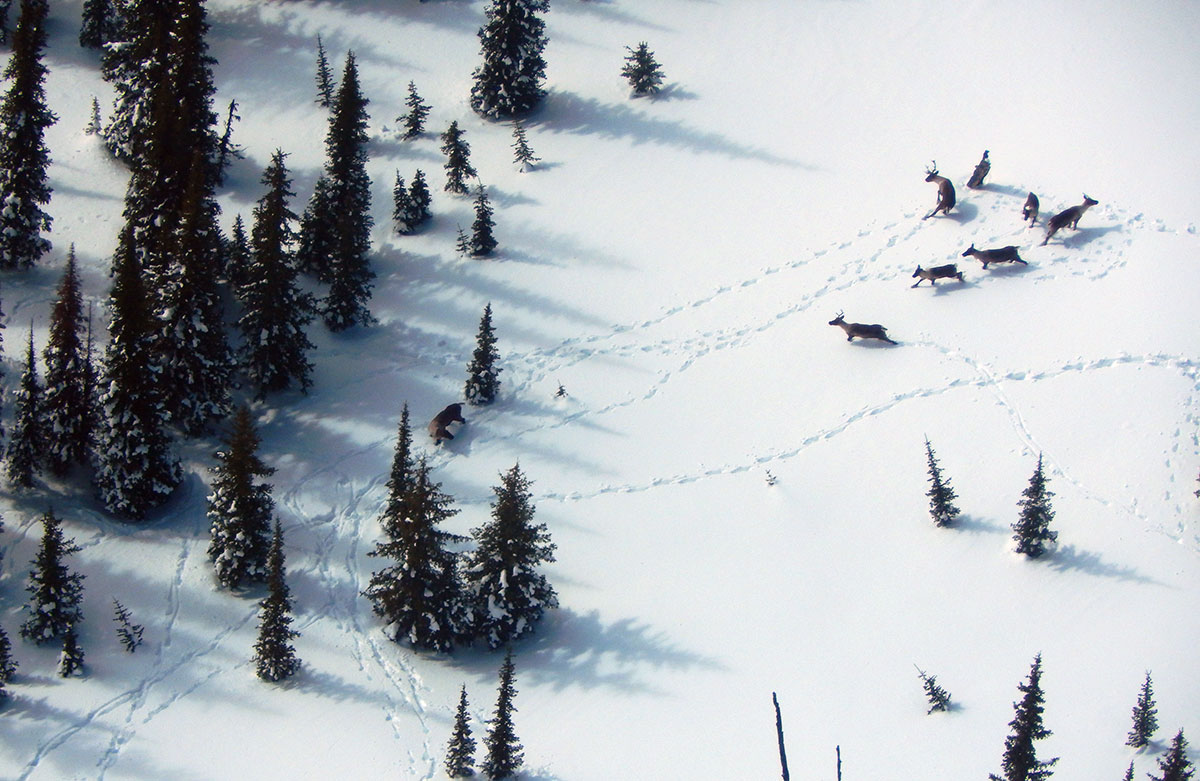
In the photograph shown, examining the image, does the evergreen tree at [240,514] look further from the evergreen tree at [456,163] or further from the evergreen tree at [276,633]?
the evergreen tree at [456,163]

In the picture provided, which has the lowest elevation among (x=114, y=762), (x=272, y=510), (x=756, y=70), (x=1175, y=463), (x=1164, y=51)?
(x=114, y=762)

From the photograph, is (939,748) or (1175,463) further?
(1175,463)

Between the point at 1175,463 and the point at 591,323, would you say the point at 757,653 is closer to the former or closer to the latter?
the point at 1175,463

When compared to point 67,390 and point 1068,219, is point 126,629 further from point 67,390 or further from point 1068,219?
point 1068,219

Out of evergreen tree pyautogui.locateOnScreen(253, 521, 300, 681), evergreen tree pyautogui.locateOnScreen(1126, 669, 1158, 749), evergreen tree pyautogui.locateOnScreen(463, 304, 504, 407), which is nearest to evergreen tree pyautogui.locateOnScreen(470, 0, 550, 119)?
evergreen tree pyautogui.locateOnScreen(463, 304, 504, 407)

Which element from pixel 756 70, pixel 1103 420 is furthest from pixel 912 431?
pixel 756 70

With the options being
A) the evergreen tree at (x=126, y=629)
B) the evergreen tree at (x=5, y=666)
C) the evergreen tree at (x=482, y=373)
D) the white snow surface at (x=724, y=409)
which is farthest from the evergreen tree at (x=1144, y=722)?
the evergreen tree at (x=5, y=666)

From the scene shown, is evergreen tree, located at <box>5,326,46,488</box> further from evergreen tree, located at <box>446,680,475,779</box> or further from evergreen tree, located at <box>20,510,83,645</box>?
evergreen tree, located at <box>446,680,475,779</box>
